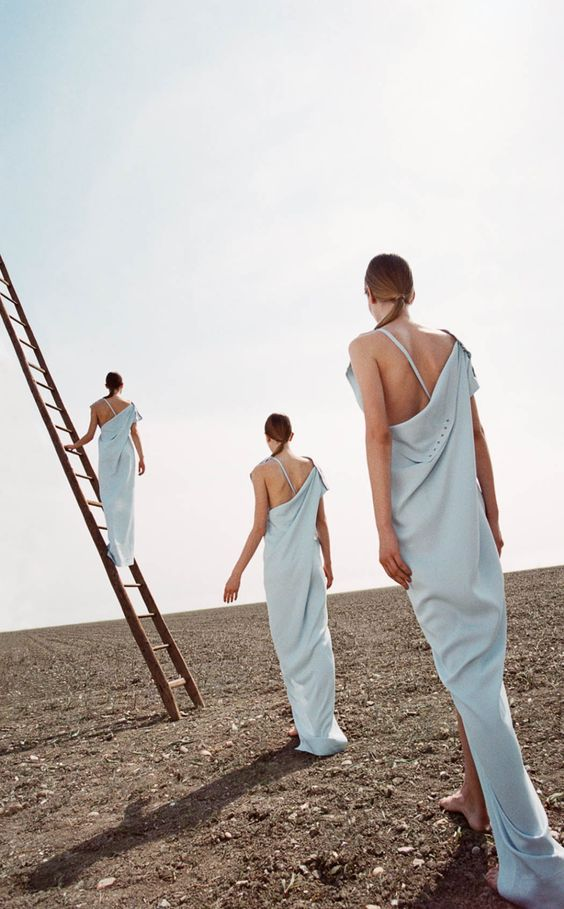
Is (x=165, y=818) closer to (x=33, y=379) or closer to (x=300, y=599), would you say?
(x=300, y=599)

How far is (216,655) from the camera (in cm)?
1090

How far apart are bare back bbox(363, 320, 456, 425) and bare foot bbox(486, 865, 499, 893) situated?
74.4 inches

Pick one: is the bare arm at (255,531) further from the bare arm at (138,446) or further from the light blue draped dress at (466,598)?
the bare arm at (138,446)

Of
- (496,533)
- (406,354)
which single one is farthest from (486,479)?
(406,354)

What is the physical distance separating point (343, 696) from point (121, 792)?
2.38 m

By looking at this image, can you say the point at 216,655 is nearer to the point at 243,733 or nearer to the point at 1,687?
the point at 1,687

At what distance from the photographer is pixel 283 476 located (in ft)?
17.3

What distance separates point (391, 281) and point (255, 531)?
2.76 m

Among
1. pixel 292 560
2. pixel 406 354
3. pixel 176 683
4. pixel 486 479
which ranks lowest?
pixel 176 683

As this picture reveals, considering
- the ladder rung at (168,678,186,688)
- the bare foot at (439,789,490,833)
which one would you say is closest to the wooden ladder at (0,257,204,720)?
the ladder rung at (168,678,186,688)

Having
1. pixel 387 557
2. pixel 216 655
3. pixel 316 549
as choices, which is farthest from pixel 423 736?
pixel 216 655

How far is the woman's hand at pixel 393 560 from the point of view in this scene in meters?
2.77

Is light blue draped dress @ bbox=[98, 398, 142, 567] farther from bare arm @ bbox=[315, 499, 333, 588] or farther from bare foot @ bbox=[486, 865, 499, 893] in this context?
bare foot @ bbox=[486, 865, 499, 893]

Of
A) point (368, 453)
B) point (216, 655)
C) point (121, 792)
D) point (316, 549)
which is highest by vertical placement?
point (368, 453)
